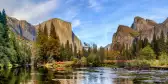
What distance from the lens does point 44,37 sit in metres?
128

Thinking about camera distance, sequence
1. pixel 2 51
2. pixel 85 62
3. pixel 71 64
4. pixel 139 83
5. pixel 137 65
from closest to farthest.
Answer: pixel 139 83, pixel 2 51, pixel 137 65, pixel 71 64, pixel 85 62

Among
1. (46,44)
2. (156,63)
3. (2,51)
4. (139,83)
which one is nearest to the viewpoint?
(139,83)

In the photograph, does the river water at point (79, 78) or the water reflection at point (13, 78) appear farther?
the river water at point (79, 78)

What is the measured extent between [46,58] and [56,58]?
620 centimetres

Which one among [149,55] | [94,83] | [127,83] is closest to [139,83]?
[127,83]

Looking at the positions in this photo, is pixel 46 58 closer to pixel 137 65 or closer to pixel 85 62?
pixel 85 62

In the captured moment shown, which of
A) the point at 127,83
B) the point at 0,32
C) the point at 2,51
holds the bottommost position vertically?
the point at 127,83

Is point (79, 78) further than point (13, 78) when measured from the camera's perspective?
Yes

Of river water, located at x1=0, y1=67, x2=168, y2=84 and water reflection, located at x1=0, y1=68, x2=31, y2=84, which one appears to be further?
river water, located at x1=0, y1=67, x2=168, y2=84

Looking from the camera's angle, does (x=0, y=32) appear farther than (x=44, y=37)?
No

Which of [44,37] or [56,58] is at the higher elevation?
[44,37]

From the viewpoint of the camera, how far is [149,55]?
140 metres

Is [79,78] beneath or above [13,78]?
beneath

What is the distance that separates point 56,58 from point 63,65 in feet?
75.8
